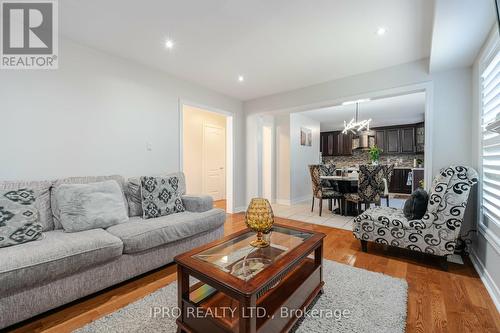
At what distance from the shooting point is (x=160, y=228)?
2.09 metres

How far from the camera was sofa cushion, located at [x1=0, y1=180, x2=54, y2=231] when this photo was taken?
1.93m

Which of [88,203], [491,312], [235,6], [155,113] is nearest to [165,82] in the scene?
[155,113]

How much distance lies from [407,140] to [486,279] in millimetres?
6120

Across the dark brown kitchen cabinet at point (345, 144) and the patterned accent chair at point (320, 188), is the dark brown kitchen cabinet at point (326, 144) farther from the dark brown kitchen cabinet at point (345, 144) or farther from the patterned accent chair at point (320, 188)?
the patterned accent chair at point (320, 188)

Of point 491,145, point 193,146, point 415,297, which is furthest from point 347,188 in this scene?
point 193,146

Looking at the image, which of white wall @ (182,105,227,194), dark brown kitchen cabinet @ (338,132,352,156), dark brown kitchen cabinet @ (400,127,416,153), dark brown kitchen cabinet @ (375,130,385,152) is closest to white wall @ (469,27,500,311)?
white wall @ (182,105,227,194)

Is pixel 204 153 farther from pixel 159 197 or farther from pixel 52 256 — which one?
pixel 52 256

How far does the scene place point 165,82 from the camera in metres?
3.34

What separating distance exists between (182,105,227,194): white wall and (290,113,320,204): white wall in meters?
2.03

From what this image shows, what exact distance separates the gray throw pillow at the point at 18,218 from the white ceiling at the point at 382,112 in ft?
18.2

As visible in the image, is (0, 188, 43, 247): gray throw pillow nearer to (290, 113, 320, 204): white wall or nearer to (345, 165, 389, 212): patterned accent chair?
(345, 165, 389, 212): patterned accent chair

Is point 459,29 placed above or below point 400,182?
above

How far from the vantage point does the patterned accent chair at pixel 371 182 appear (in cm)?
358

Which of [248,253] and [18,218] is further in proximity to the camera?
[18,218]
